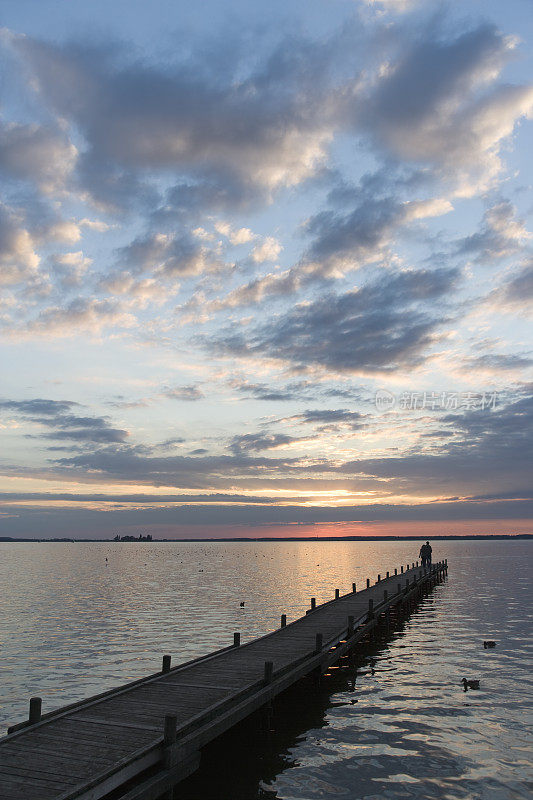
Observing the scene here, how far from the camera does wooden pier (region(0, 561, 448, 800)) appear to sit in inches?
372

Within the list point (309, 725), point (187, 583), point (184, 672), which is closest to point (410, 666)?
point (309, 725)

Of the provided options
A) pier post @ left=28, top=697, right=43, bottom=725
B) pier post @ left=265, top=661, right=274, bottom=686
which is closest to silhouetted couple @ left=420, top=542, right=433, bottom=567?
pier post @ left=265, top=661, right=274, bottom=686

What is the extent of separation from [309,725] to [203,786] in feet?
16.4

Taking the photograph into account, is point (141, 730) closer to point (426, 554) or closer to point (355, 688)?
point (355, 688)

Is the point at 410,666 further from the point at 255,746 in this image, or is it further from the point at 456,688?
the point at 255,746

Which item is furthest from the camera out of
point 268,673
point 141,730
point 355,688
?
point 355,688

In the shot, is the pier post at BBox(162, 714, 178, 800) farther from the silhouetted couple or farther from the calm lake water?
the silhouetted couple

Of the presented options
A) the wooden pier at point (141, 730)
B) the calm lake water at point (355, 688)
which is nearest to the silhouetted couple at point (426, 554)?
the calm lake water at point (355, 688)

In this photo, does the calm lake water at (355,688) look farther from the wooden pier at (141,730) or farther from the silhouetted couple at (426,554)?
the silhouetted couple at (426,554)

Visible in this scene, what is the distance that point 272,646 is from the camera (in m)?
21.1

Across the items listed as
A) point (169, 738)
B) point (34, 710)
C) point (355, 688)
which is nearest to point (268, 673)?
point (169, 738)

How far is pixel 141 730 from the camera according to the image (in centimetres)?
1166

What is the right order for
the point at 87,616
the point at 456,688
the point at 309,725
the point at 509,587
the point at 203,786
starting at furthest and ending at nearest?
the point at 509,587, the point at 87,616, the point at 456,688, the point at 309,725, the point at 203,786

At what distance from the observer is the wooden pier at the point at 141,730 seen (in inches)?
372
